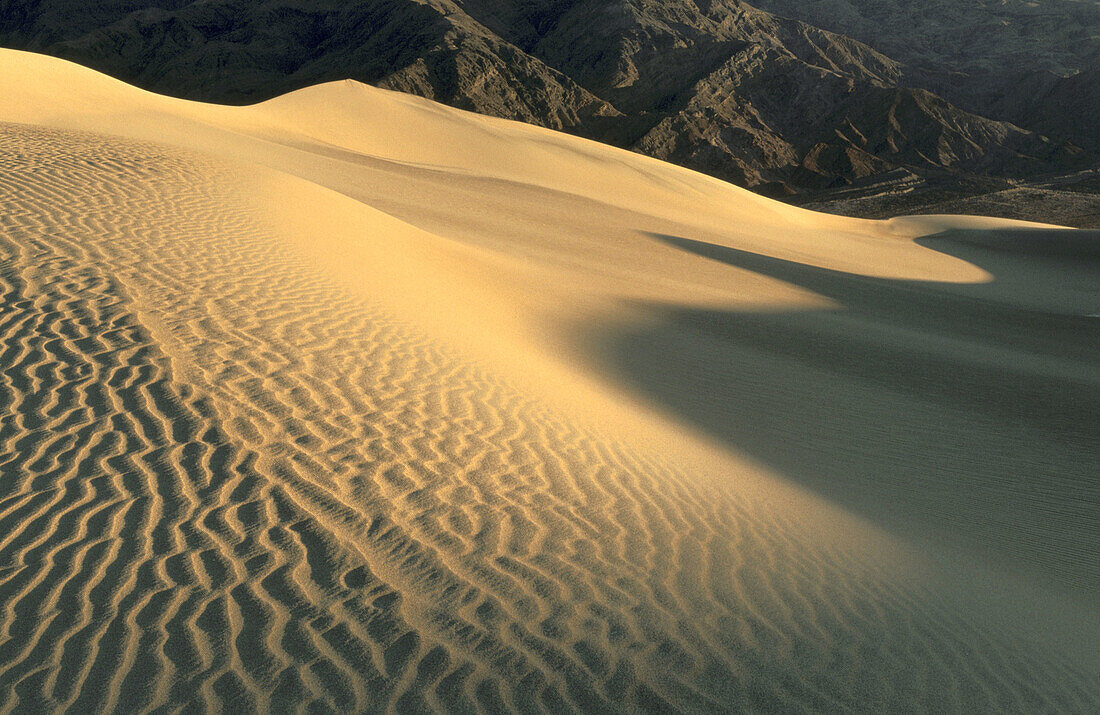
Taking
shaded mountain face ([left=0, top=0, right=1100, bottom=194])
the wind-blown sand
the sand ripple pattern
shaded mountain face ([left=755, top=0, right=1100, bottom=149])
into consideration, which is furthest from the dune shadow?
shaded mountain face ([left=755, top=0, right=1100, bottom=149])

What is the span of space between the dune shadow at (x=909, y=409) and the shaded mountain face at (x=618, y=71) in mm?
53407

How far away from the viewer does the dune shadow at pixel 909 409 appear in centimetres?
568

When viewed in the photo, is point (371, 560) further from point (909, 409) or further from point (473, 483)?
point (909, 409)

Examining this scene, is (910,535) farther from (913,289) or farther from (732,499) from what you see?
(913,289)

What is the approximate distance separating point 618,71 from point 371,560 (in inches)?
3593

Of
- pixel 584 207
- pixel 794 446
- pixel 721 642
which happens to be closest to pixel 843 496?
pixel 794 446

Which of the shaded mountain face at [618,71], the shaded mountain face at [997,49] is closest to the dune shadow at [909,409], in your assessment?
the shaded mountain face at [618,71]

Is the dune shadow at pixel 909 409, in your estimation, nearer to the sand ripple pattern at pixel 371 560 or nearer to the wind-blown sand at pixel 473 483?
the wind-blown sand at pixel 473 483

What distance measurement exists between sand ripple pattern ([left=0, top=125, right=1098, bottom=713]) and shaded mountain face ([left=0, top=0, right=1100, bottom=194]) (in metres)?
60.8

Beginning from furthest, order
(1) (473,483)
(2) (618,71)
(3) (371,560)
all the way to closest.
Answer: (2) (618,71), (1) (473,483), (3) (371,560)

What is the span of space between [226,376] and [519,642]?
2991 millimetres

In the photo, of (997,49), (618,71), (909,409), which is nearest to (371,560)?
(909,409)

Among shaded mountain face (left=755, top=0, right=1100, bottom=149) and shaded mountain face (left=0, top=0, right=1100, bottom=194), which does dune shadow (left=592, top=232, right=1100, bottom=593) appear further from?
shaded mountain face (left=755, top=0, right=1100, bottom=149)

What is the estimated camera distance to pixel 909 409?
26.4 ft
